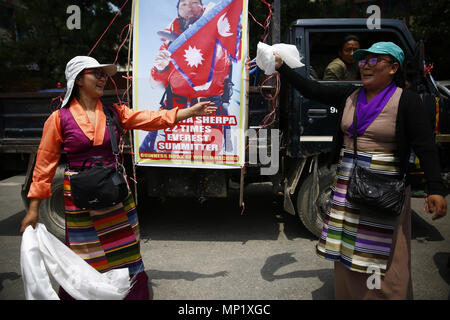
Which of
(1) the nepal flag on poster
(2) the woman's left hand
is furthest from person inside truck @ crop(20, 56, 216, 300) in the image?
(2) the woman's left hand

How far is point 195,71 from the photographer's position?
3049 mm

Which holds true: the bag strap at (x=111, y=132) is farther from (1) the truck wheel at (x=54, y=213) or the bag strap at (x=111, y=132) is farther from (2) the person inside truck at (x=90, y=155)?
(1) the truck wheel at (x=54, y=213)

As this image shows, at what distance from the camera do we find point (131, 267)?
7.52 ft

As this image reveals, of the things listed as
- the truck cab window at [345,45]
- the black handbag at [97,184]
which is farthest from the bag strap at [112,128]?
the truck cab window at [345,45]

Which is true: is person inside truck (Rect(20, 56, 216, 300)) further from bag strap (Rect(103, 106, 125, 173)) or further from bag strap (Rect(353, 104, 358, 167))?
bag strap (Rect(353, 104, 358, 167))

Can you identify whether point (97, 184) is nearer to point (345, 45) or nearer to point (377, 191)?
point (377, 191)

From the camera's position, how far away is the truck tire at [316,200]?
3.36 metres

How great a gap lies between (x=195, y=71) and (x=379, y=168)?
186 centimetres

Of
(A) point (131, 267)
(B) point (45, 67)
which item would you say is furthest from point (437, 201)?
(B) point (45, 67)

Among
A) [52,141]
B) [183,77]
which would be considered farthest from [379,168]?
[52,141]

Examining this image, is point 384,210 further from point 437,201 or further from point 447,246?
A: point 447,246

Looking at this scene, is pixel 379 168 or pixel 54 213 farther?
pixel 54 213

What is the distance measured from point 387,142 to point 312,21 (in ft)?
6.21

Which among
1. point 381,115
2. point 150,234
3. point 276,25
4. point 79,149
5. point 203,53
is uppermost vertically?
point 276,25
